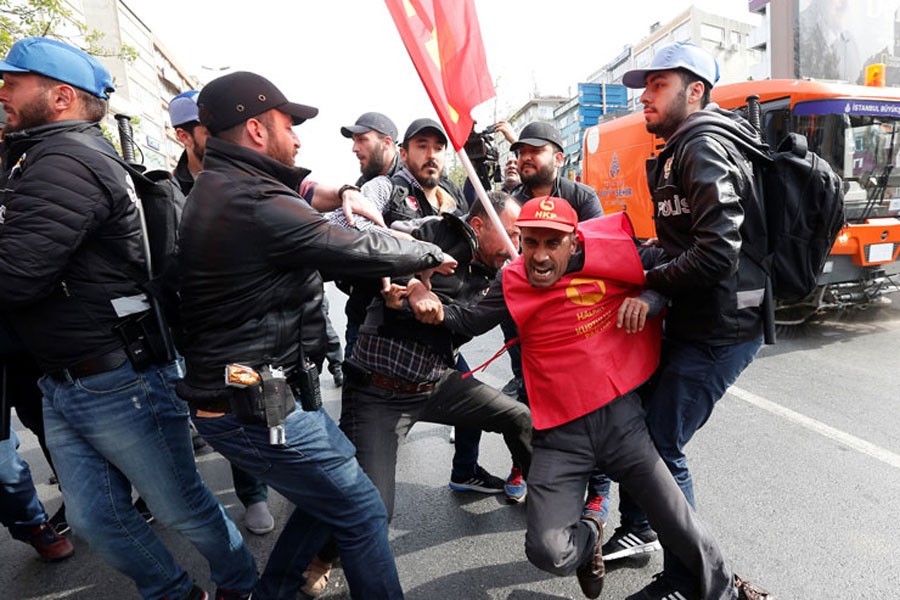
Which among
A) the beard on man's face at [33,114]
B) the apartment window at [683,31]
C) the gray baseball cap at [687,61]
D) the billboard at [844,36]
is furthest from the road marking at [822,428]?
the apartment window at [683,31]

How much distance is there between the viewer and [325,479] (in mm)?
1868

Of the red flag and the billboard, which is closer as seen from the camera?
the red flag

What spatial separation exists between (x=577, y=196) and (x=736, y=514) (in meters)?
2.11

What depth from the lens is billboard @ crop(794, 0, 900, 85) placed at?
2436cm

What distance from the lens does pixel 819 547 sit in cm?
252

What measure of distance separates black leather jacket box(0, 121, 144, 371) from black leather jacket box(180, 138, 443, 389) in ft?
1.18

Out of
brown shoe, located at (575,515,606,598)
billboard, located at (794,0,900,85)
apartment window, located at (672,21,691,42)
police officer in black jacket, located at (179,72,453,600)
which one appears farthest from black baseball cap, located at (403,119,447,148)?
apartment window, located at (672,21,691,42)

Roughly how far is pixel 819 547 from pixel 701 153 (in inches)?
73.0

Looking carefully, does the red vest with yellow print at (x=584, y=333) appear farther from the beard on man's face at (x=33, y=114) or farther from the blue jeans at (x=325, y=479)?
the beard on man's face at (x=33, y=114)

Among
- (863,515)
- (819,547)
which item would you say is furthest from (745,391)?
(819,547)

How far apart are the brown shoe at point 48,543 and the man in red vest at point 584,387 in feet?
7.84

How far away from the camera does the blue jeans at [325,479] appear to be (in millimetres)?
1855

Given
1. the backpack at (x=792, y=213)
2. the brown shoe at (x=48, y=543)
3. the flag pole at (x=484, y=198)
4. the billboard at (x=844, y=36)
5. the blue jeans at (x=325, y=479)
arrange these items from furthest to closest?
the billboard at (x=844, y=36) < the brown shoe at (x=48, y=543) < the flag pole at (x=484, y=198) < the backpack at (x=792, y=213) < the blue jeans at (x=325, y=479)

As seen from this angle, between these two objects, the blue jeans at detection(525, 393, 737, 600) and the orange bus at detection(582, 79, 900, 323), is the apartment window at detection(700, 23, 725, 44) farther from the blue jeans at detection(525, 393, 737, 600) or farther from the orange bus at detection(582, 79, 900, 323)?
the blue jeans at detection(525, 393, 737, 600)
